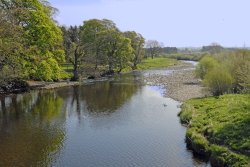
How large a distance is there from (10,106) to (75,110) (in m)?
9.97

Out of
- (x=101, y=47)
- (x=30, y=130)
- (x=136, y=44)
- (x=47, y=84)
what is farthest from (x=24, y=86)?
(x=136, y=44)

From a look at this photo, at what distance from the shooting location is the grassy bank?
2552 centimetres

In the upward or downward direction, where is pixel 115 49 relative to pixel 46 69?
upward

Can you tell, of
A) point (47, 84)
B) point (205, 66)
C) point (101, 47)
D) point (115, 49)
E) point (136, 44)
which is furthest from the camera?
point (136, 44)

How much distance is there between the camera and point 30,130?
3662cm

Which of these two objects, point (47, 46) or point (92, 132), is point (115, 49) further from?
point (92, 132)

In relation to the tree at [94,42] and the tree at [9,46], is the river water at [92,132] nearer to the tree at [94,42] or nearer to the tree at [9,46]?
the tree at [9,46]

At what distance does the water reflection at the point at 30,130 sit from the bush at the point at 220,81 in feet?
76.8

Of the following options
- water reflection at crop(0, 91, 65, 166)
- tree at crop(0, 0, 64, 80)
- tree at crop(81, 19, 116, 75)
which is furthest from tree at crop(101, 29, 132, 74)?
water reflection at crop(0, 91, 65, 166)

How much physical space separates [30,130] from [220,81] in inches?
1185

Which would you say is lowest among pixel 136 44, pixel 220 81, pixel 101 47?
pixel 220 81

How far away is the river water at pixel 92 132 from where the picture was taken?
91.5 ft

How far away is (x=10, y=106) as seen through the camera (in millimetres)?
49906

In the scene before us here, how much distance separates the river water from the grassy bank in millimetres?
1279
